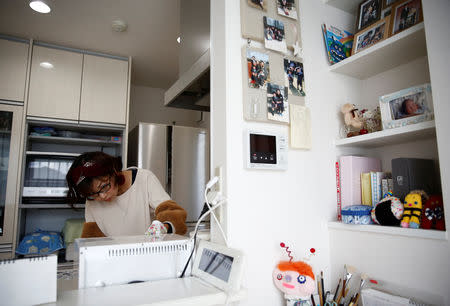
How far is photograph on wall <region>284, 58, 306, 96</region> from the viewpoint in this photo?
1.33m

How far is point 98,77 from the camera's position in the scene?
9.68 feet

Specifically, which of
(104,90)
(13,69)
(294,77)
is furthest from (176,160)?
(294,77)

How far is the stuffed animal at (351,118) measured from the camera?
140 cm

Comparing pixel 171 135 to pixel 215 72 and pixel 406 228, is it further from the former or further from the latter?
pixel 406 228

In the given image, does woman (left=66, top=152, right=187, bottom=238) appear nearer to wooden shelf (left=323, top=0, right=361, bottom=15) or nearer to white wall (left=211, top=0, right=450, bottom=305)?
white wall (left=211, top=0, right=450, bottom=305)

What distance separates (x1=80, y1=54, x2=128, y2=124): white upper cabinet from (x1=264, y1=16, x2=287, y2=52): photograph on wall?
2056 millimetres

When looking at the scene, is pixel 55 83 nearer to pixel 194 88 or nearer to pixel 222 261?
pixel 194 88

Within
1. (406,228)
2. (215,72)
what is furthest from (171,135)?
(406,228)

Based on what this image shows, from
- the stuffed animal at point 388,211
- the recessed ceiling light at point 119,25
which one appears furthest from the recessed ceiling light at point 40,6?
the stuffed animal at point 388,211

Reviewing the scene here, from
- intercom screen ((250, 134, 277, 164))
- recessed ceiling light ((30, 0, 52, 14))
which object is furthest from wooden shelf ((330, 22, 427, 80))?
recessed ceiling light ((30, 0, 52, 14))

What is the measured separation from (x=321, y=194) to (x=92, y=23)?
2.29m

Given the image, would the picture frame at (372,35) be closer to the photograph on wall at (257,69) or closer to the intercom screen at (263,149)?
the photograph on wall at (257,69)

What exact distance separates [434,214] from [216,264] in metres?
0.74

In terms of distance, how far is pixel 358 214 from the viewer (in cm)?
124
